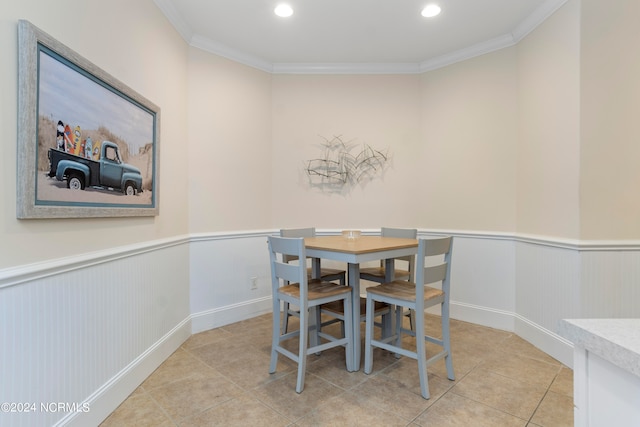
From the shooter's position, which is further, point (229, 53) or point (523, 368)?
point (229, 53)

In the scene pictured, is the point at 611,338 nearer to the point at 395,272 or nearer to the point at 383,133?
the point at 395,272

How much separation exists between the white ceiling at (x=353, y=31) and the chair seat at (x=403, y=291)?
213 centimetres

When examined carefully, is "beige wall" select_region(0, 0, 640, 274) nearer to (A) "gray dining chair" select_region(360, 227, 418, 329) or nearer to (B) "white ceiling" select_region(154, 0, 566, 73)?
(B) "white ceiling" select_region(154, 0, 566, 73)

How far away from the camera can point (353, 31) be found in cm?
293

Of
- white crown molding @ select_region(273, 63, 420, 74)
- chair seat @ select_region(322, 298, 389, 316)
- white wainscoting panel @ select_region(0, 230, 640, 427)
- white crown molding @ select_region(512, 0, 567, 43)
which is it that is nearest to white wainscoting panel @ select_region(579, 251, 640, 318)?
white wainscoting panel @ select_region(0, 230, 640, 427)

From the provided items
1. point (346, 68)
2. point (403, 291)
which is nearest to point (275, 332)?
point (403, 291)

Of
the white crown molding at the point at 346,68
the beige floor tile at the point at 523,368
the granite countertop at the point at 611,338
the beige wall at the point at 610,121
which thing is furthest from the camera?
the white crown molding at the point at 346,68

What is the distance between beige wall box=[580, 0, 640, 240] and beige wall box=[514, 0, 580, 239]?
6 cm

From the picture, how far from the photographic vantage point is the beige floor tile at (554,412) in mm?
1700

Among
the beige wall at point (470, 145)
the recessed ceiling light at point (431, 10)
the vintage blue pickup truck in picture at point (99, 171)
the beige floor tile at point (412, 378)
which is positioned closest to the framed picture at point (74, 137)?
the vintage blue pickup truck in picture at point (99, 171)

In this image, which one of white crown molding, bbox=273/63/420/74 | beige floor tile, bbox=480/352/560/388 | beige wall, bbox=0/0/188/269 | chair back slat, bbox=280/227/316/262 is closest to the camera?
beige wall, bbox=0/0/188/269

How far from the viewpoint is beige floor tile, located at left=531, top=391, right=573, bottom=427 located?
1.70 meters

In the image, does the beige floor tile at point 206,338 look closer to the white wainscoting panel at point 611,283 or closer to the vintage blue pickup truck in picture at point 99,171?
the vintage blue pickup truck in picture at point 99,171

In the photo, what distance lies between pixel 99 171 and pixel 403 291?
1.90 metres
